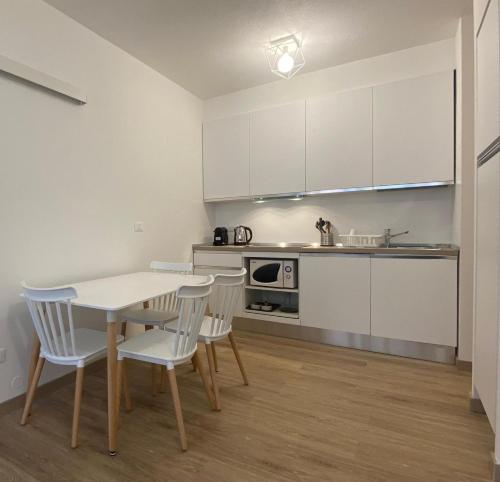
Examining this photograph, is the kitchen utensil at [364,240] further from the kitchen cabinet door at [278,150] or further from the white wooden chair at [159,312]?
the white wooden chair at [159,312]

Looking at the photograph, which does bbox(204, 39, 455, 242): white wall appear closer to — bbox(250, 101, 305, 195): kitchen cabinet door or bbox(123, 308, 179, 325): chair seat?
bbox(250, 101, 305, 195): kitchen cabinet door

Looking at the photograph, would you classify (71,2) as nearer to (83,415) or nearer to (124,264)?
(124,264)

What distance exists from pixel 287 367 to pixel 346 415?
0.68m

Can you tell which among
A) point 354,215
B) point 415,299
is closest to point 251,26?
point 354,215

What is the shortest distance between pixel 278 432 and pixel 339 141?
2473mm

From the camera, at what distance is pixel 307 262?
2.88 meters

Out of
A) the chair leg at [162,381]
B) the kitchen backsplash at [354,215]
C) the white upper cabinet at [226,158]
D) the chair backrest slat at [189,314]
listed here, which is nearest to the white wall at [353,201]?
the kitchen backsplash at [354,215]

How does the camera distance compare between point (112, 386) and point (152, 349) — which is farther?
point (152, 349)

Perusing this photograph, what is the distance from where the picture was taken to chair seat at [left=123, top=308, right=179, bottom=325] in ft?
7.07

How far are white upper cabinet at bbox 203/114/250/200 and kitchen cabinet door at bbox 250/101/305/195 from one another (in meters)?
0.10

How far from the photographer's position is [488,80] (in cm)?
147

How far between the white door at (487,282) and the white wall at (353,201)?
1302 mm

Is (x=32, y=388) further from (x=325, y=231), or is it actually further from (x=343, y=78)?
(x=343, y=78)

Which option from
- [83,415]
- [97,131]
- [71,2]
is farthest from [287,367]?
[71,2]
